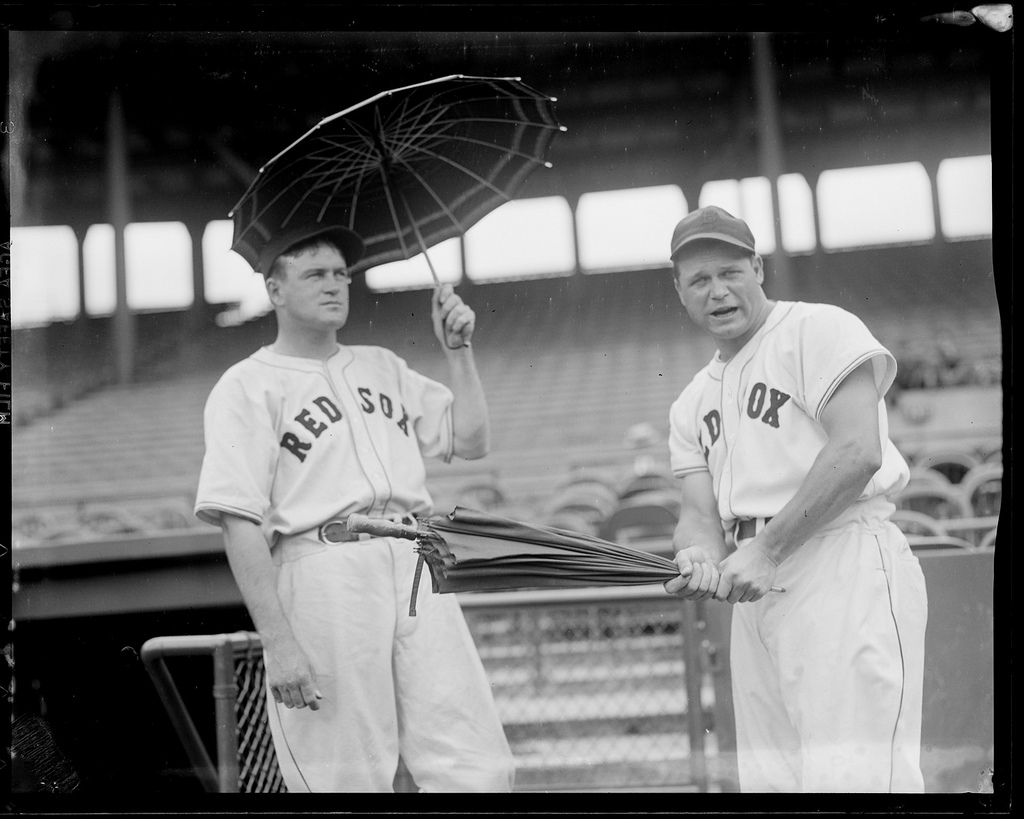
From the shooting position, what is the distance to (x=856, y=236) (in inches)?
123

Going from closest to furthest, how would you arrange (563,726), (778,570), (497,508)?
1. (778,570)
2. (497,508)
3. (563,726)

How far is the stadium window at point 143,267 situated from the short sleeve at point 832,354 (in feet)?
5.94

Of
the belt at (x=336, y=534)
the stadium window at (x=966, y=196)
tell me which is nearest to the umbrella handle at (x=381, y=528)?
the belt at (x=336, y=534)

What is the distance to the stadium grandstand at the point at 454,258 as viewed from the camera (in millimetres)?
3055

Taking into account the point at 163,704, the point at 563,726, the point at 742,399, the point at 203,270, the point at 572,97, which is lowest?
the point at 563,726

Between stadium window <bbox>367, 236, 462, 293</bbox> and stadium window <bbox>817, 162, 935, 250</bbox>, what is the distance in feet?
3.56

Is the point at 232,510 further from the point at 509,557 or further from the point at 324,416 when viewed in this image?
the point at 509,557

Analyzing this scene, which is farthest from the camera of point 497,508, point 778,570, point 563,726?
point 563,726

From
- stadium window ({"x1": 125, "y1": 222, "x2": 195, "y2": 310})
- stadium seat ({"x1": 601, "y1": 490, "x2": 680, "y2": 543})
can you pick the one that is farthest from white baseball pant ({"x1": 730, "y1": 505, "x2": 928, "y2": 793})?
stadium window ({"x1": 125, "y1": 222, "x2": 195, "y2": 310})

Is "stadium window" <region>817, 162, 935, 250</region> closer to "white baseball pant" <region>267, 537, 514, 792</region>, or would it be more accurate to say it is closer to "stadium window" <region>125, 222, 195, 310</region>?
"white baseball pant" <region>267, 537, 514, 792</region>

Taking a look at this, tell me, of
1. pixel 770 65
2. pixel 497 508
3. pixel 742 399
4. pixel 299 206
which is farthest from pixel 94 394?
pixel 770 65

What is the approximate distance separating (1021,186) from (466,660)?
7.01 ft

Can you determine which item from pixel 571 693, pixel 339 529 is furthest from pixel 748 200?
pixel 571 693

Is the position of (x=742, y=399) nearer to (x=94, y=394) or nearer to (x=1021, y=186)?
(x=1021, y=186)
